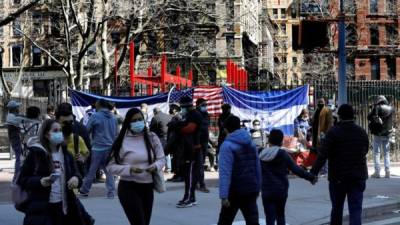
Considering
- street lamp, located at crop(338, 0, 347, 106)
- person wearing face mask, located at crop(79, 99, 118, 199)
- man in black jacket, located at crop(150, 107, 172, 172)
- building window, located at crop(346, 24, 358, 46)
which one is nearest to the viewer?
person wearing face mask, located at crop(79, 99, 118, 199)

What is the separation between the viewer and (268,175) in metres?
8.16

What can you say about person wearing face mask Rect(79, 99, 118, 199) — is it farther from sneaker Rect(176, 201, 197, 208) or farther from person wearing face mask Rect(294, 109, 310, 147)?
person wearing face mask Rect(294, 109, 310, 147)

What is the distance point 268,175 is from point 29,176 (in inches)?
117

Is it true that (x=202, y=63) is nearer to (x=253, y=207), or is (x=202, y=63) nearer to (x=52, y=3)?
(x=52, y=3)

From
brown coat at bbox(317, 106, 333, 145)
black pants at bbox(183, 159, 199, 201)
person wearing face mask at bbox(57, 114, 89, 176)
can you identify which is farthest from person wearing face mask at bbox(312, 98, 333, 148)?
person wearing face mask at bbox(57, 114, 89, 176)

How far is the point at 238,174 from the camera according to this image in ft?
24.9

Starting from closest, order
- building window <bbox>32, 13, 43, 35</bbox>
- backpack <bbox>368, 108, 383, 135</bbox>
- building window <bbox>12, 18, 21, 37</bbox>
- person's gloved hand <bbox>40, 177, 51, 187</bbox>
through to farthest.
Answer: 1. person's gloved hand <bbox>40, 177, 51, 187</bbox>
2. backpack <bbox>368, 108, 383, 135</bbox>
3. building window <bbox>12, 18, 21, 37</bbox>
4. building window <bbox>32, 13, 43, 35</bbox>

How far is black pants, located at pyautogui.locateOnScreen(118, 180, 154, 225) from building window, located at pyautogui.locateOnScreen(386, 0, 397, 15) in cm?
5490

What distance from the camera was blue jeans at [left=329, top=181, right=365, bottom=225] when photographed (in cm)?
847

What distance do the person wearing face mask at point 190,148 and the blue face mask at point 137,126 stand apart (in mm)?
4109

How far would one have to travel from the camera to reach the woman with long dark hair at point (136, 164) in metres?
7.16

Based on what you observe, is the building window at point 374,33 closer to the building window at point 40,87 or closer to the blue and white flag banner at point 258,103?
the building window at point 40,87

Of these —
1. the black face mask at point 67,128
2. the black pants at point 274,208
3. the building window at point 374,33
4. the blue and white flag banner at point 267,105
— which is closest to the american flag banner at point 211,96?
the blue and white flag banner at point 267,105

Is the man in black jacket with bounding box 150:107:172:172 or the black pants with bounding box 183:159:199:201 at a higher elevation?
the man in black jacket with bounding box 150:107:172:172
